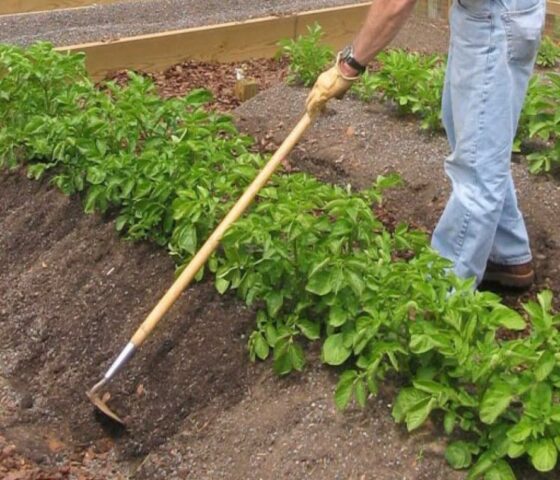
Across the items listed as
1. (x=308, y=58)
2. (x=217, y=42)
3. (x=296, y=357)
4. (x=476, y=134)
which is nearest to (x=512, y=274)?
(x=476, y=134)

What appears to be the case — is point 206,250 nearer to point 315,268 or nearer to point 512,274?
point 315,268

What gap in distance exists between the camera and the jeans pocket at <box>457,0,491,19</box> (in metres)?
3.90

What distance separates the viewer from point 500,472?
10.9ft

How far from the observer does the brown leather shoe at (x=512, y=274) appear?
467cm

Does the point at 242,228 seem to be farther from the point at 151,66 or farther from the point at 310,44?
the point at 151,66

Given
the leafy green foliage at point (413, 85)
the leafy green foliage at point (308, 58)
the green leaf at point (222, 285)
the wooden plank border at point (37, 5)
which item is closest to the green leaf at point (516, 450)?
the green leaf at point (222, 285)

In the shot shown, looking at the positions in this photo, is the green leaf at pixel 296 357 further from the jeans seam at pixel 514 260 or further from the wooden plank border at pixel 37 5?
the wooden plank border at pixel 37 5

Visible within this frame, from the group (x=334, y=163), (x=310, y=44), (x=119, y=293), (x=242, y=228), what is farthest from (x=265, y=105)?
(x=242, y=228)

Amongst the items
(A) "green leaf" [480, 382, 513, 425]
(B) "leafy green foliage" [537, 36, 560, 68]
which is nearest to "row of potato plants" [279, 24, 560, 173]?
(B) "leafy green foliage" [537, 36, 560, 68]

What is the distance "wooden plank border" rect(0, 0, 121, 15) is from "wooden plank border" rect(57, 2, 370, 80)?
218cm

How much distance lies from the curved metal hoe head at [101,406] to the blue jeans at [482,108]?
1.36m

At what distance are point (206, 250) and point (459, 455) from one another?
120 centimetres

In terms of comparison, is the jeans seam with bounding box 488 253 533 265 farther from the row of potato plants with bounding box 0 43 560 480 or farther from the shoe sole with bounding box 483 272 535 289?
the row of potato plants with bounding box 0 43 560 480

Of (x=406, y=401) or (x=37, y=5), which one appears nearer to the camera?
(x=406, y=401)
